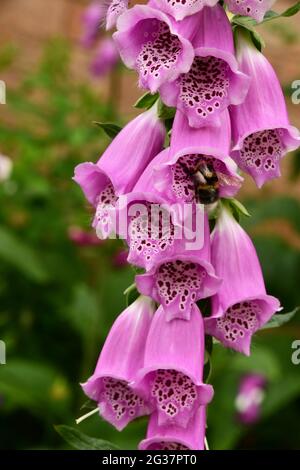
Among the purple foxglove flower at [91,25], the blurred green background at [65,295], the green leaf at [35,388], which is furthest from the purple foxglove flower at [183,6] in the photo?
the purple foxglove flower at [91,25]

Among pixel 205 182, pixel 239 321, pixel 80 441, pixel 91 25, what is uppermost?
pixel 91 25

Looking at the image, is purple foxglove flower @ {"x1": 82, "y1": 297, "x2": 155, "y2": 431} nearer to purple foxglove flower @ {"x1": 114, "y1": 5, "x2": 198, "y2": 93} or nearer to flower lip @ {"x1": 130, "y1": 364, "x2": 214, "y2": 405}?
flower lip @ {"x1": 130, "y1": 364, "x2": 214, "y2": 405}

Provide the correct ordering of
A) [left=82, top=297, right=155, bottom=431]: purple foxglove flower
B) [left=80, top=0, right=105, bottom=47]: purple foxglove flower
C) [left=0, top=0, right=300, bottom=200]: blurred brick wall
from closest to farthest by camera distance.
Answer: [left=82, top=297, right=155, bottom=431]: purple foxglove flower < [left=80, top=0, right=105, bottom=47]: purple foxglove flower < [left=0, top=0, right=300, bottom=200]: blurred brick wall

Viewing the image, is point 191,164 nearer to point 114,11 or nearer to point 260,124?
point 260,124

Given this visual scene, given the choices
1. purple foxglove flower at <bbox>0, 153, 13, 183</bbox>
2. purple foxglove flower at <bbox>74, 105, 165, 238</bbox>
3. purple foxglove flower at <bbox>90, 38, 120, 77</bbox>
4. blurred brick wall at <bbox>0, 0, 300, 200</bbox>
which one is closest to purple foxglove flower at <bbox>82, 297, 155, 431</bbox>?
purple foxglove flower at <bbox>74, 105, 165, 238</bbox>

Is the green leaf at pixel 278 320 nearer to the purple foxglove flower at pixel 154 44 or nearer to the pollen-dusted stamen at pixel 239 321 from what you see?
the pollen-dusted stamen at pixel 239 321

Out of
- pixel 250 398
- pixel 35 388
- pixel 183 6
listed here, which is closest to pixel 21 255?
pixel 35 388
